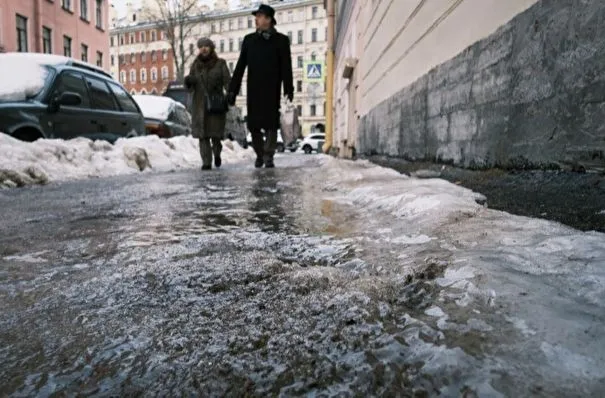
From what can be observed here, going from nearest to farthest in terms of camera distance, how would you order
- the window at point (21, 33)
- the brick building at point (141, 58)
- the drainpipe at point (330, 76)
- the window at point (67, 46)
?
the drainpipe at point (330, 76), the window at point (21, 33), the window at point (67, 46), the brick building at point (141, 58)

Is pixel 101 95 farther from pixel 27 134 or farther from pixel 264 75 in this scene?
pixel 264 75

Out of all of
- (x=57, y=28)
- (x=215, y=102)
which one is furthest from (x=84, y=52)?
(x=215, y=102)

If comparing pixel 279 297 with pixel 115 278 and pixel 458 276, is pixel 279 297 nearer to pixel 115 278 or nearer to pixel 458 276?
pixel 458 276

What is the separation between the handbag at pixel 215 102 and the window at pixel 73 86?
163cm

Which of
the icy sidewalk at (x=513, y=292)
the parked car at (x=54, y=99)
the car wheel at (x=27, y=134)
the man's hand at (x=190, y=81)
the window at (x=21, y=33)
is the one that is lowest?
the icy sidewalk at (x=513, y=292)

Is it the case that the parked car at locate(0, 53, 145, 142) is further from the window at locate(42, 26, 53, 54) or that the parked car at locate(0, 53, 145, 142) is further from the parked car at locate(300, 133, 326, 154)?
the parked car at locate(300, 133, 326, 154)

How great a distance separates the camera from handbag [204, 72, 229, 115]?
23.4 feet

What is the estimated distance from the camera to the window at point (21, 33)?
20.1 m

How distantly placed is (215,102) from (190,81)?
46 cm

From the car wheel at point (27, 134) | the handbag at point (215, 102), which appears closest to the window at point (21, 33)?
the handbag at point (215, 102)

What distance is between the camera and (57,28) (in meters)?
23.0

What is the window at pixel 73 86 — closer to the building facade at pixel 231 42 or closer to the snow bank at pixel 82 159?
the snow bank at pixel 82 159

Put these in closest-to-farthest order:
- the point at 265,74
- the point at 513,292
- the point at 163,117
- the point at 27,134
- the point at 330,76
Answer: the point at 513,292 < the point at 27,134 < the point at 265,74 < the point at 163,117 < the point at 330,76

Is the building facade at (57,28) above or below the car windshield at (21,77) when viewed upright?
above
